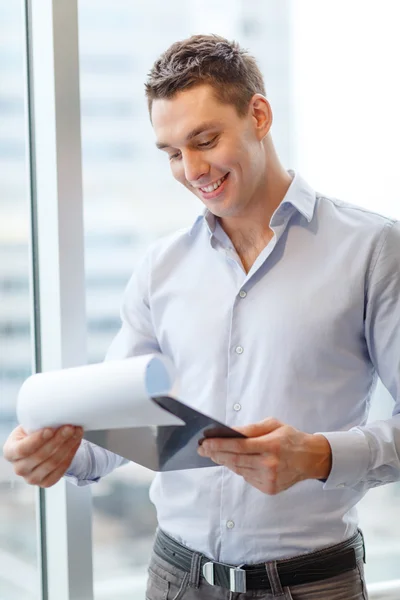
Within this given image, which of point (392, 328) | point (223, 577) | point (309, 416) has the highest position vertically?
point (392, 328)

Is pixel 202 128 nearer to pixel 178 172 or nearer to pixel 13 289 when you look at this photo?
pixel 178 172

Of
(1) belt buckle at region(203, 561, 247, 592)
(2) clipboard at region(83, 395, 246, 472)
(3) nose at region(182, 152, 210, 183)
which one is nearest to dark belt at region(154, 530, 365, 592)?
(1) belt buckle at region(203, 561, 247, 592)

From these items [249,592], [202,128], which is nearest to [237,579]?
[249,592]

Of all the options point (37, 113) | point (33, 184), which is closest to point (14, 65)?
point (37, 113)

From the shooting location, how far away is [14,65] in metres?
1.97

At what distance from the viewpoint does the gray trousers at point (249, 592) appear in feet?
4.68

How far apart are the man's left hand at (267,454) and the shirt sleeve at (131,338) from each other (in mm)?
409

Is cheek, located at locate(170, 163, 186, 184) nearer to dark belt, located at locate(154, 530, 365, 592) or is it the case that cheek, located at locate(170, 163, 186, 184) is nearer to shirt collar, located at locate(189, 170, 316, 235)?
shirt collar, located at locate(189, 170, 316, 235)

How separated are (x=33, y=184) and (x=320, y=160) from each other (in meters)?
0.84

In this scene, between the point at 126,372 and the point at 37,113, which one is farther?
the point at 37,113

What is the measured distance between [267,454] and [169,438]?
0.50 feet

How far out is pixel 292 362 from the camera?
1.49 meters

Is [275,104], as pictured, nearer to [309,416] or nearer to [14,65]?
[14,65]

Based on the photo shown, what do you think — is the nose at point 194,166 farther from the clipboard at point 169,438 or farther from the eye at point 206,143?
the clipboard at point 169,438
